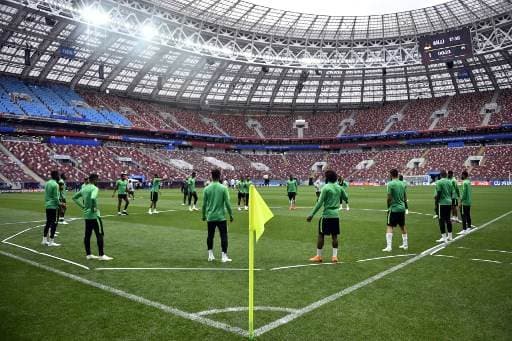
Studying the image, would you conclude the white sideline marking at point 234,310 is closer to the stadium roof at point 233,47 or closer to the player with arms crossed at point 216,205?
the player with arms crossed at point 216,205

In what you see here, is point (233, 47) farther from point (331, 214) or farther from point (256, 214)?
point (256, 214)

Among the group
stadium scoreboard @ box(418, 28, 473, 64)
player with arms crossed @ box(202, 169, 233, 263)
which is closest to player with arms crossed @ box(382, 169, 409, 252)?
player with arms crossed @ box(202, 169, 233, 263)

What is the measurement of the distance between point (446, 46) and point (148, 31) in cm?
3096

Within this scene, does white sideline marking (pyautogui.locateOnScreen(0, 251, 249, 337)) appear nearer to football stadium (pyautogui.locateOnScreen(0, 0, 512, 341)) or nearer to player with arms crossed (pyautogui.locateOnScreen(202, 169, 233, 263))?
football stadium (pyautogui.locateOnScreen(0, 0, 512, 341))

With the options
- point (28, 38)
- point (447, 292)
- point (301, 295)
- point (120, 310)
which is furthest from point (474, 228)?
point (28, 38)

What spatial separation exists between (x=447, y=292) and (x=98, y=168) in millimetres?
54991

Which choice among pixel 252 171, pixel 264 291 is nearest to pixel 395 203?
pixel 264 291

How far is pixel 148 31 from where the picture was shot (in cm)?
4016

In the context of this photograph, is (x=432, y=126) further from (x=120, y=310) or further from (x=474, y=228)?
(x=120, y=310)

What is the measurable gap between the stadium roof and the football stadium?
343 millimetres

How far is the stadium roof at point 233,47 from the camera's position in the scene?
40.9m

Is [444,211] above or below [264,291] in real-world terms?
above

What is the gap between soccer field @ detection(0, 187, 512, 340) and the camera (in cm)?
506

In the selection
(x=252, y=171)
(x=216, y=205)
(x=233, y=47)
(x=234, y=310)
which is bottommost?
(x=234, y=310)
